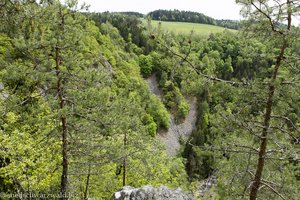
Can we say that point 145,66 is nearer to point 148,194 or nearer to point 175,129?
point 175,129

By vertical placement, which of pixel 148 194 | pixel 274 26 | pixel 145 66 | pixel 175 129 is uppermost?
pixel 274 26

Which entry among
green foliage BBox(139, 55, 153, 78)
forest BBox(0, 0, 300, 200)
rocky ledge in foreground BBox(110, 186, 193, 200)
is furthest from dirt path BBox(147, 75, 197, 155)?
rocky ledge in foreground BBox(110, 186, 193, 200)

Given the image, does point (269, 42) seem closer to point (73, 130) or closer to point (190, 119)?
point (73, 130)

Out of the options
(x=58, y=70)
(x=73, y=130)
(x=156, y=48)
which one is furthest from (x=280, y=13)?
(x=73, y=130)

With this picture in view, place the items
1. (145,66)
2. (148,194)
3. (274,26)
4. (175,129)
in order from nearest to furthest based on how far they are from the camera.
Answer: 1. (274,26)
2. (148,194)
3. (175,129)
4. (145,66)

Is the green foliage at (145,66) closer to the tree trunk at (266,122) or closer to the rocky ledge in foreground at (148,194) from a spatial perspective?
the rocky ledge in foreground at (148,194)

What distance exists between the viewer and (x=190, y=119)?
60.6 meters

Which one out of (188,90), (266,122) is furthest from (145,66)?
(188,90)

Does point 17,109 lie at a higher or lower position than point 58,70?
lower

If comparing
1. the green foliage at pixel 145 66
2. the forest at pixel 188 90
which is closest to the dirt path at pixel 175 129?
the green foliage at pixel 145 66

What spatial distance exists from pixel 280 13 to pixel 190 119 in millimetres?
55663

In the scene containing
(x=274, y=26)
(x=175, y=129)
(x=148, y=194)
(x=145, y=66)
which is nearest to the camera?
(x=274, y=26)

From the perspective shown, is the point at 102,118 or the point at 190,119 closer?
the point at 102,118

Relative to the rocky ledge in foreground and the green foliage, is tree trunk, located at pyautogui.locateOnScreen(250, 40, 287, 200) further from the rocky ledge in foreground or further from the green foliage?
the green foliage
